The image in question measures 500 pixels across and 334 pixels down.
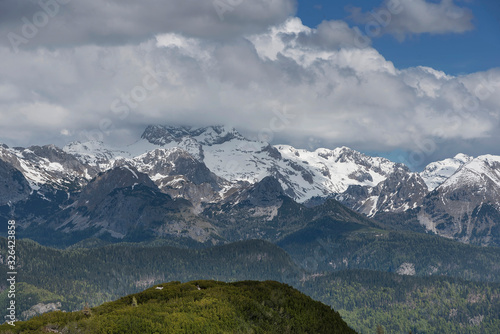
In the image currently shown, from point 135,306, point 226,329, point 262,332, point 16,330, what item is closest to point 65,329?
point 16,330

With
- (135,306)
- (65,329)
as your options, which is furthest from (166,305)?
(65,329)

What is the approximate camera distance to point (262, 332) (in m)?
196

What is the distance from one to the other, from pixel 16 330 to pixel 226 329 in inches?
2169

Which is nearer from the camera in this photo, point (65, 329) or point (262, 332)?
point (65, 329)

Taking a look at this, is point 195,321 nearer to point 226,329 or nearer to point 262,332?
point 226,329

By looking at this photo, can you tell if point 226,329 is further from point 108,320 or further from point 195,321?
point 108,320

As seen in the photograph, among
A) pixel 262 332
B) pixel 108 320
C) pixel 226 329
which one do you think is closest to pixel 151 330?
pixel 108 320

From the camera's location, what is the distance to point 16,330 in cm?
16438

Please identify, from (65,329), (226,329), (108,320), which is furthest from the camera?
(226,329)

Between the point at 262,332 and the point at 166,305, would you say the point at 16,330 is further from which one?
the point at 262,332

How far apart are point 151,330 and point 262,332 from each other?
119 feet

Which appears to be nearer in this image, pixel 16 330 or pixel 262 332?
pixel 16 330

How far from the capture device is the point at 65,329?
164 metres

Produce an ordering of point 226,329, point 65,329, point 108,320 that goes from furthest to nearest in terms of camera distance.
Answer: point 226,329 < point 108,320 < point 65,329
